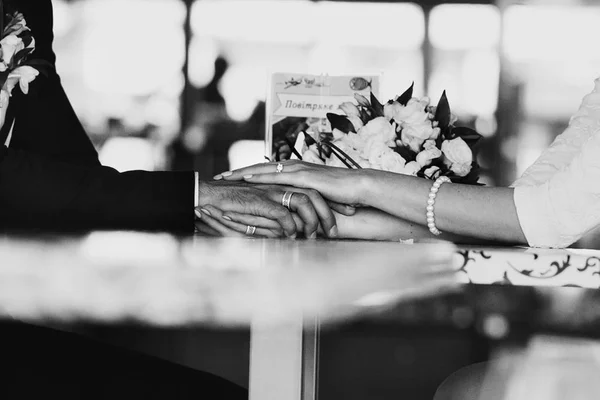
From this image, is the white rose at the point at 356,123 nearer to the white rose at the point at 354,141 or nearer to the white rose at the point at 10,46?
the white rose at the point at 354,141

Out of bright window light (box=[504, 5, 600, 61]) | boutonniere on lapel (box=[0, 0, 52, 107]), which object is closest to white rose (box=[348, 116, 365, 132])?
boutonniere on lapel (box=[0, 0, 52, 107])

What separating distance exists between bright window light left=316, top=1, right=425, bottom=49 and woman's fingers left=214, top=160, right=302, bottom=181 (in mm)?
1987

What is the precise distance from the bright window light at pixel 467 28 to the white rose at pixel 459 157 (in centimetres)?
179

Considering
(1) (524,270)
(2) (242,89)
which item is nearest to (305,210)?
(1) (524,270)

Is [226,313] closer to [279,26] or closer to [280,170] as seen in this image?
[280,170]

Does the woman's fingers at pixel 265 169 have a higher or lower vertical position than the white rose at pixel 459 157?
lower

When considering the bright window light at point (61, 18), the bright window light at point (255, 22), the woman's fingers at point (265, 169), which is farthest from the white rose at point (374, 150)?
the bright window light at point (61, 18)

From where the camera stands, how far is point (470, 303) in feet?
2.78

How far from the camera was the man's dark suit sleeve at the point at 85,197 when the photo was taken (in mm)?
1075

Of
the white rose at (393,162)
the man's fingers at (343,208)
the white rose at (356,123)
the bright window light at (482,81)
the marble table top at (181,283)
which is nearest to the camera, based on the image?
the marble table top at (181,283)

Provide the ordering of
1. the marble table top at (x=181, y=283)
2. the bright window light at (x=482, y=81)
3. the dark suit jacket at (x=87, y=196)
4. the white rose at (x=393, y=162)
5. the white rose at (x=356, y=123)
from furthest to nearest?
1. the bright window light at (x=482, y=81)
2. the white rose at (x=356, y=123)
3. the white rose at (x=393, y=162)
4. the dark suit jacket at (x=87, y=196)
5. the marble table top at (x=181, y=283)

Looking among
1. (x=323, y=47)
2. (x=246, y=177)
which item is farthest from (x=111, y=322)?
(x=323, y=47)

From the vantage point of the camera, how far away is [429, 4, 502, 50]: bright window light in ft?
10.6

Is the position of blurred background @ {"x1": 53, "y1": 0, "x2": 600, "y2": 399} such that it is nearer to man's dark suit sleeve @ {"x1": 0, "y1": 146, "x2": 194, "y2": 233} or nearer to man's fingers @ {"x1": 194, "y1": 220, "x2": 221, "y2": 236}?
man's fingers @ {"x1": 194, "y1": 220, "x2": 221, "y2": 236}
